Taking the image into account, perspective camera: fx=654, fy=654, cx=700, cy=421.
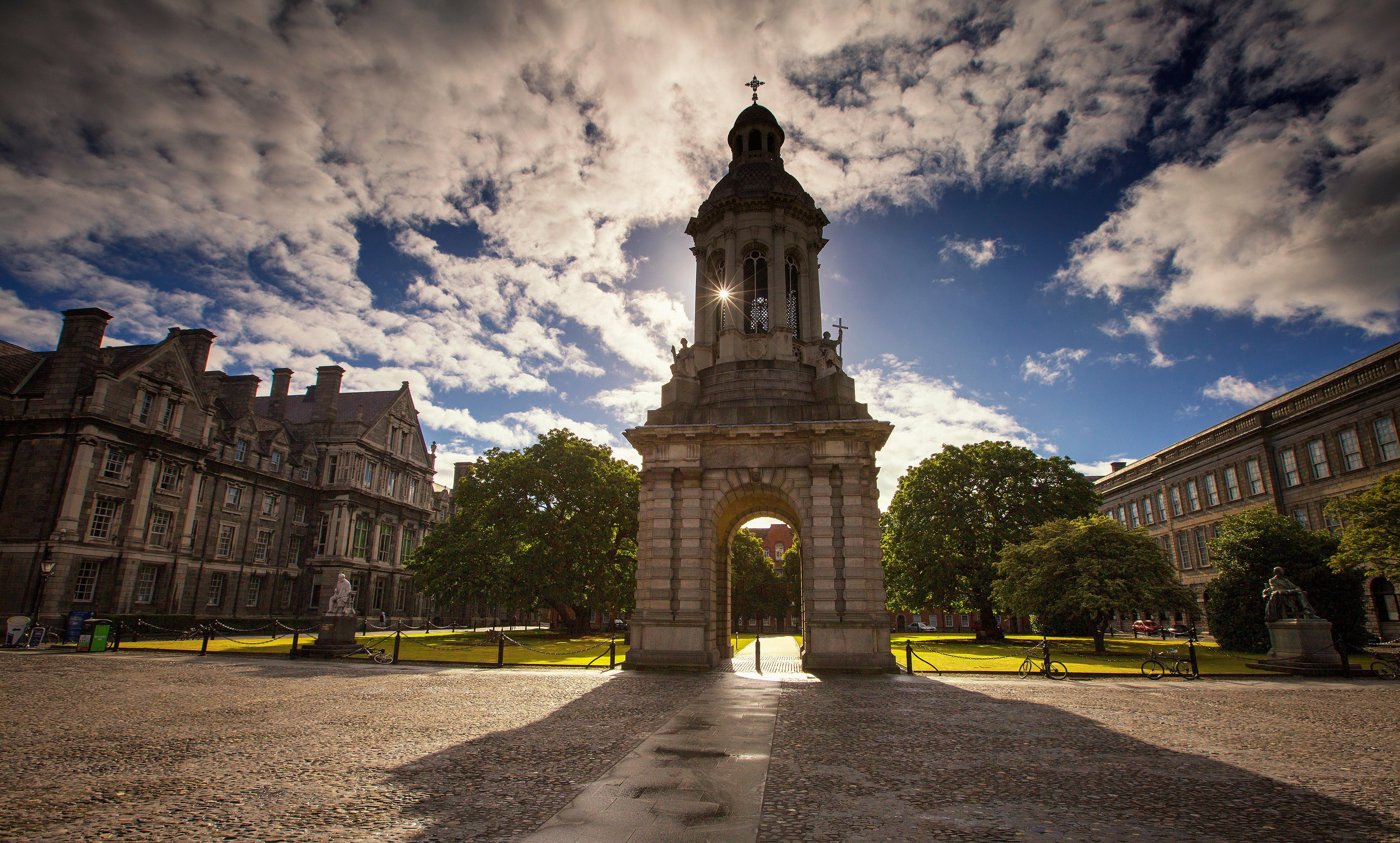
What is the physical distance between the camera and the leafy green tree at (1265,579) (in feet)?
98.8

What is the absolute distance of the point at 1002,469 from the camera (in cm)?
4409

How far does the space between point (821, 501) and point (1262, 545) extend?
2684cm

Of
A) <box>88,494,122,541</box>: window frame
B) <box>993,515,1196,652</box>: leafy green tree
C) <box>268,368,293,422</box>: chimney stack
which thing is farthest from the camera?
<box>268,368,293,422</box>: chimney stack

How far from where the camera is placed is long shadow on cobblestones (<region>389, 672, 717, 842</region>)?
18.9 ft

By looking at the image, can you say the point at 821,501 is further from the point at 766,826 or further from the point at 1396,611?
the point at 1396,611

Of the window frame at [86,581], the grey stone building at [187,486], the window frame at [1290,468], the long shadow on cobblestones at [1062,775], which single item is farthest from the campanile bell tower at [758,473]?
the window frame at [1290,468]

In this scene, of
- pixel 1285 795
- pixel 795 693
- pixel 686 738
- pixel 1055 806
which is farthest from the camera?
pixel 795 693

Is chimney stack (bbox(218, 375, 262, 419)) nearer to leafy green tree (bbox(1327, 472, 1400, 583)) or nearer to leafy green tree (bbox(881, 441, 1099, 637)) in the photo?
leafy green tree (bbox(881, 441, 1099, 637))

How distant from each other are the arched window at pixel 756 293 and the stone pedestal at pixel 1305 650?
20819 millimetres

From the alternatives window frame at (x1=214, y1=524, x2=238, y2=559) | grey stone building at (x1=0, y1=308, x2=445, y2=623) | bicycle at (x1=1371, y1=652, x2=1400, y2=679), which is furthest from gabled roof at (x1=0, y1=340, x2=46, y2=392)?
bicycle at (x1=1371, y1=652, x2=1400, y2=679)

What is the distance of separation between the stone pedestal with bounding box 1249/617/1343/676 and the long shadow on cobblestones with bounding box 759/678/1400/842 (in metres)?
9.74

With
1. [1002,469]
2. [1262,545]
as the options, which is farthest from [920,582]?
[1262,545]

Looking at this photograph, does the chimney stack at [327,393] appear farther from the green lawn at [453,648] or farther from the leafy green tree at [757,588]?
the leafy green tree at [757,588]

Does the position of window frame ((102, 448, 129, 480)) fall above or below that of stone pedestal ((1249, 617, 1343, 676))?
above
